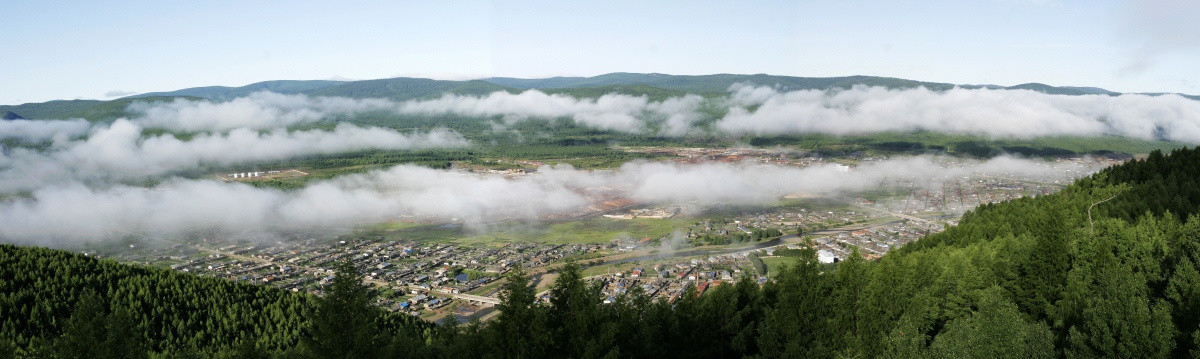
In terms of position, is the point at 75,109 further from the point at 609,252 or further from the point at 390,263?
the point at 609,252

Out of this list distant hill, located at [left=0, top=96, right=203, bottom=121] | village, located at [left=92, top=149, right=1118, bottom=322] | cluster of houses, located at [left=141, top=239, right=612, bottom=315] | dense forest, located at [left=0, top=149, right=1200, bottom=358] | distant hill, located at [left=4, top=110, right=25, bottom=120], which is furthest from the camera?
distant hill, located at [left=0, top=96, right=203, bottom=121]

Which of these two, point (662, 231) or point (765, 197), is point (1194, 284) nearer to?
point (662, 231)

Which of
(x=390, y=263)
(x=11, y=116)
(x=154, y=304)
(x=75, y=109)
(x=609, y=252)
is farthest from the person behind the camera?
(x=75, y=109)

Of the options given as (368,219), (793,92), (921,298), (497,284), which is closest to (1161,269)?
(921,298)

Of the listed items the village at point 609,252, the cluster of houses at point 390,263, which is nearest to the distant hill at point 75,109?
the village at point 609,252

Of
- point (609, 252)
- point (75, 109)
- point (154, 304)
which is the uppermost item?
point (75, 109)

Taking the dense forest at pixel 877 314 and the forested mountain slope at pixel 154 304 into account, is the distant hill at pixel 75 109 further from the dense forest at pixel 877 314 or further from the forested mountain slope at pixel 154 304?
the dense forest at pixel 877 314

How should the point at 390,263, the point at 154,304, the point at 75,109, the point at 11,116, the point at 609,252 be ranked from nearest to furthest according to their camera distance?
the point at 154,304 < the point at 390,263 < the point at 609,252 < the point at 11,116 < the point at 75,109

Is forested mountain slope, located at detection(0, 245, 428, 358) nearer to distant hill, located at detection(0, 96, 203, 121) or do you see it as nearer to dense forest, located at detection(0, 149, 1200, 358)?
dense forest, located at detection(0, 149, 1200, 358)

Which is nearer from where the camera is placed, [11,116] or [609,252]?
[609,252]

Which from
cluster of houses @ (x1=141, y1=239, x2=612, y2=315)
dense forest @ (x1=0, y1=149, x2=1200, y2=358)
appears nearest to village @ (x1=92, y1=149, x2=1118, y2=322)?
cluster of houses @ (x1=141, y1=239, x2=612, y2=315)

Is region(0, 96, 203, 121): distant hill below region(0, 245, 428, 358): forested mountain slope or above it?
above

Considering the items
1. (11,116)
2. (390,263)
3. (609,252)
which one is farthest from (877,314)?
(11,116)
